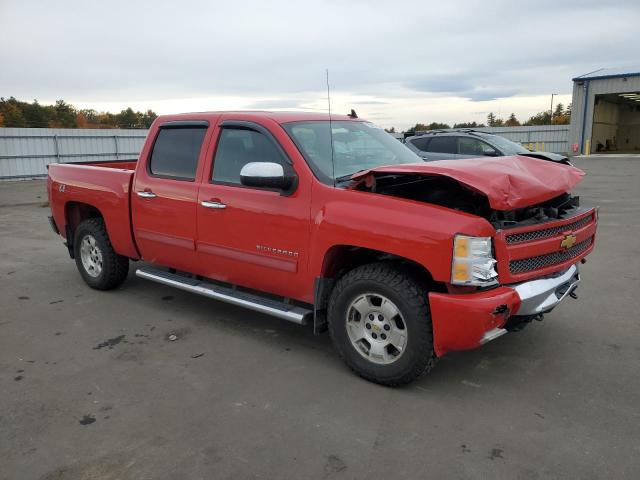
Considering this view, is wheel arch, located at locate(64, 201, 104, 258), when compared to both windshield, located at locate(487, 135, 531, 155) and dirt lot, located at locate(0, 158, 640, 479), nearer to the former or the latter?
dirt lot, located at locate(0, 158, 640, 479)

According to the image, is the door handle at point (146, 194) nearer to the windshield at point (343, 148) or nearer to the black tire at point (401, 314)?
the windshield at point (343, 148)

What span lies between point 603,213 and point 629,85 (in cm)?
2623

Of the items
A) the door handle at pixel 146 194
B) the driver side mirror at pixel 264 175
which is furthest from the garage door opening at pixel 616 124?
the driver side mirror at pixel 264 175

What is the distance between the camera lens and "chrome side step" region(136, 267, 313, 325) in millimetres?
3996

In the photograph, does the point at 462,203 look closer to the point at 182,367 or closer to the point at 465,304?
the point at 465,304

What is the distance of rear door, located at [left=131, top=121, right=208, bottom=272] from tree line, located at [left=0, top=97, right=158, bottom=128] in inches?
1772

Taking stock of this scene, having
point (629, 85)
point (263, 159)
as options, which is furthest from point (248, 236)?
point (629, 85)

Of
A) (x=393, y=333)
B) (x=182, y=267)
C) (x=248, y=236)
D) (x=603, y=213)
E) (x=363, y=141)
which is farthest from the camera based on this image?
(x=603, y=213)

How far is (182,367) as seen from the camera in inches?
157

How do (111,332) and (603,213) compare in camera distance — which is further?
(603,213)

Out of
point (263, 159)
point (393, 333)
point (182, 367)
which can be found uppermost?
point (263, 159)

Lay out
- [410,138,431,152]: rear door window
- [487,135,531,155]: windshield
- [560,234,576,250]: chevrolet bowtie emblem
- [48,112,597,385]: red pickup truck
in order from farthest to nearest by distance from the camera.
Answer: [410,138,431,152]: rear door window < [487,135,531,155]: windshield < [560,234,576,250]: chevrolet bowtie emblem < [48,112,597,385]: red pickup truck

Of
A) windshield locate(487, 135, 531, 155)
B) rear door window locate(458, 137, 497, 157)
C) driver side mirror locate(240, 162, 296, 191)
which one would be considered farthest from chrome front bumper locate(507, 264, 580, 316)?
windshield locate(487, 135, 531, 155)

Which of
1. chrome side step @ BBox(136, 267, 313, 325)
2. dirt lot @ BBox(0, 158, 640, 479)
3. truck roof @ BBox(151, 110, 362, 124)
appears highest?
truck roof @ BBox(151, 110, 362, 124)
